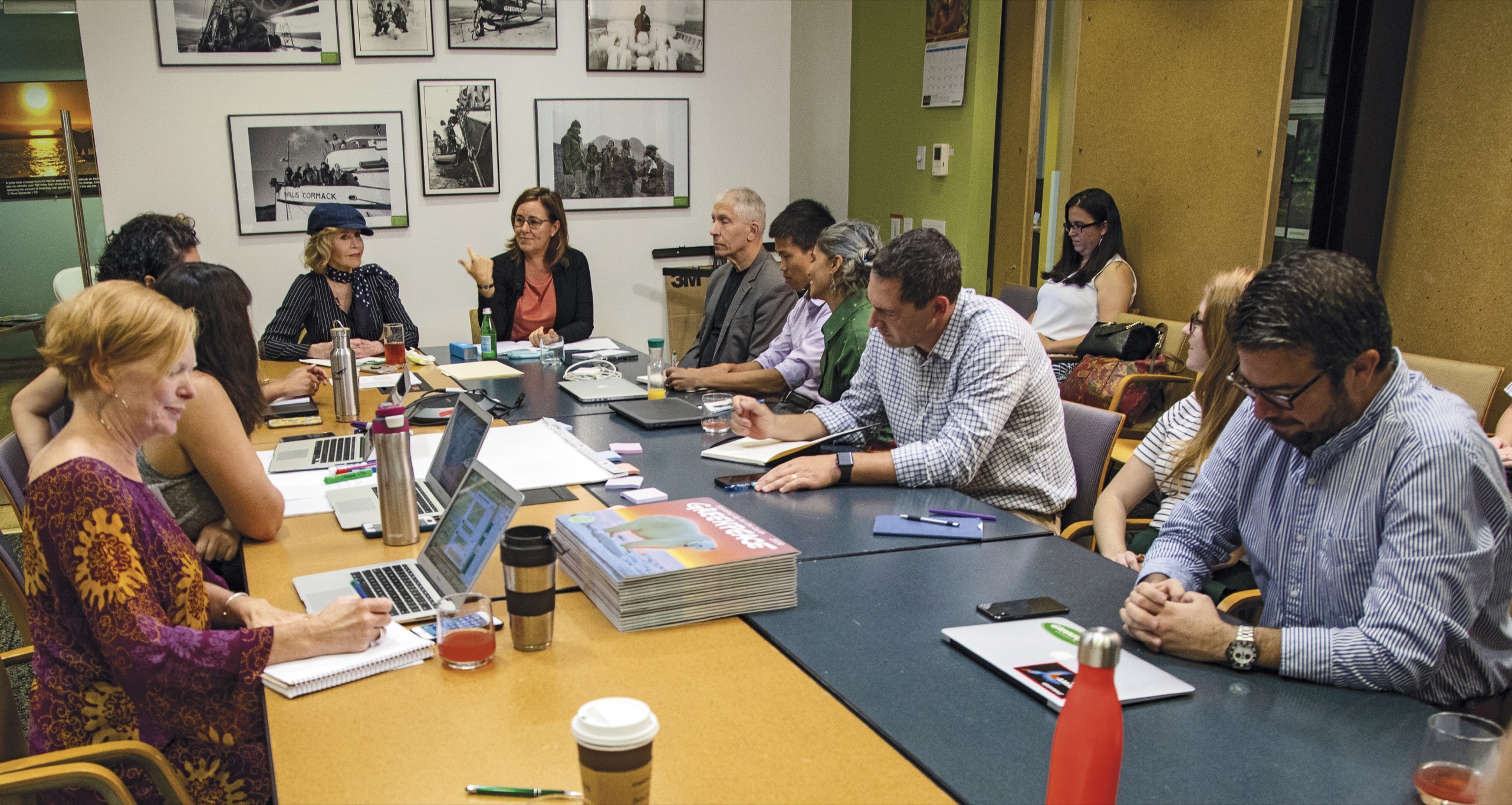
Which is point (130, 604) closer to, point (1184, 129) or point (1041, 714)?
point (1041, 714)

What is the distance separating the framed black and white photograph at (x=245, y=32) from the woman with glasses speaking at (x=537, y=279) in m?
1.36

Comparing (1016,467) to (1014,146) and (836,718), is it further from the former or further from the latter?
(1014,146)

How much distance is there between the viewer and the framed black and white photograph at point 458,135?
5773 millimetres

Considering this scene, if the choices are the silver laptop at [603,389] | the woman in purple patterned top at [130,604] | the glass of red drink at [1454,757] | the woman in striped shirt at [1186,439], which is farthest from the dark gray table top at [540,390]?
the glass of red drink at [1454,757]

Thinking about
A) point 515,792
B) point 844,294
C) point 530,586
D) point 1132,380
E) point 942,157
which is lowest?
point 1132,380

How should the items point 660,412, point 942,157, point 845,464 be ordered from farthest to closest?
point 942,157
point 660,412
point 845,464

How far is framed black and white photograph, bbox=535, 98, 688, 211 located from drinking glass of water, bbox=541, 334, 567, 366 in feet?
5.29

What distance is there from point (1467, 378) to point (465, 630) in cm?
346

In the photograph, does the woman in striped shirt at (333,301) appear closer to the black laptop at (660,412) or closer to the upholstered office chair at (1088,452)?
the black laptop at (660,412)

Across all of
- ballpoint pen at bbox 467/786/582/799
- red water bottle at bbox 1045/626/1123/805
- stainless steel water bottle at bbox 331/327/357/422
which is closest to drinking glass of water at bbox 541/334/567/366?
stainless steel water bottle at bbox 331/327/357/422

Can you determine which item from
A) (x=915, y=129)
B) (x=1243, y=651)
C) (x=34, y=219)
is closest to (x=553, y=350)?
(x=34, y=219)

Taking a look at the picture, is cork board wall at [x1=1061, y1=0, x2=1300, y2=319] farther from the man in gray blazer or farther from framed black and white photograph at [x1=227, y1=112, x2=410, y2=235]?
framed black and white photograph at [x1=227, y1=112, x2=410, y2=235]

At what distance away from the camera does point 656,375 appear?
3.73 metres

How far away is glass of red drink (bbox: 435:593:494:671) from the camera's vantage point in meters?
1.62
